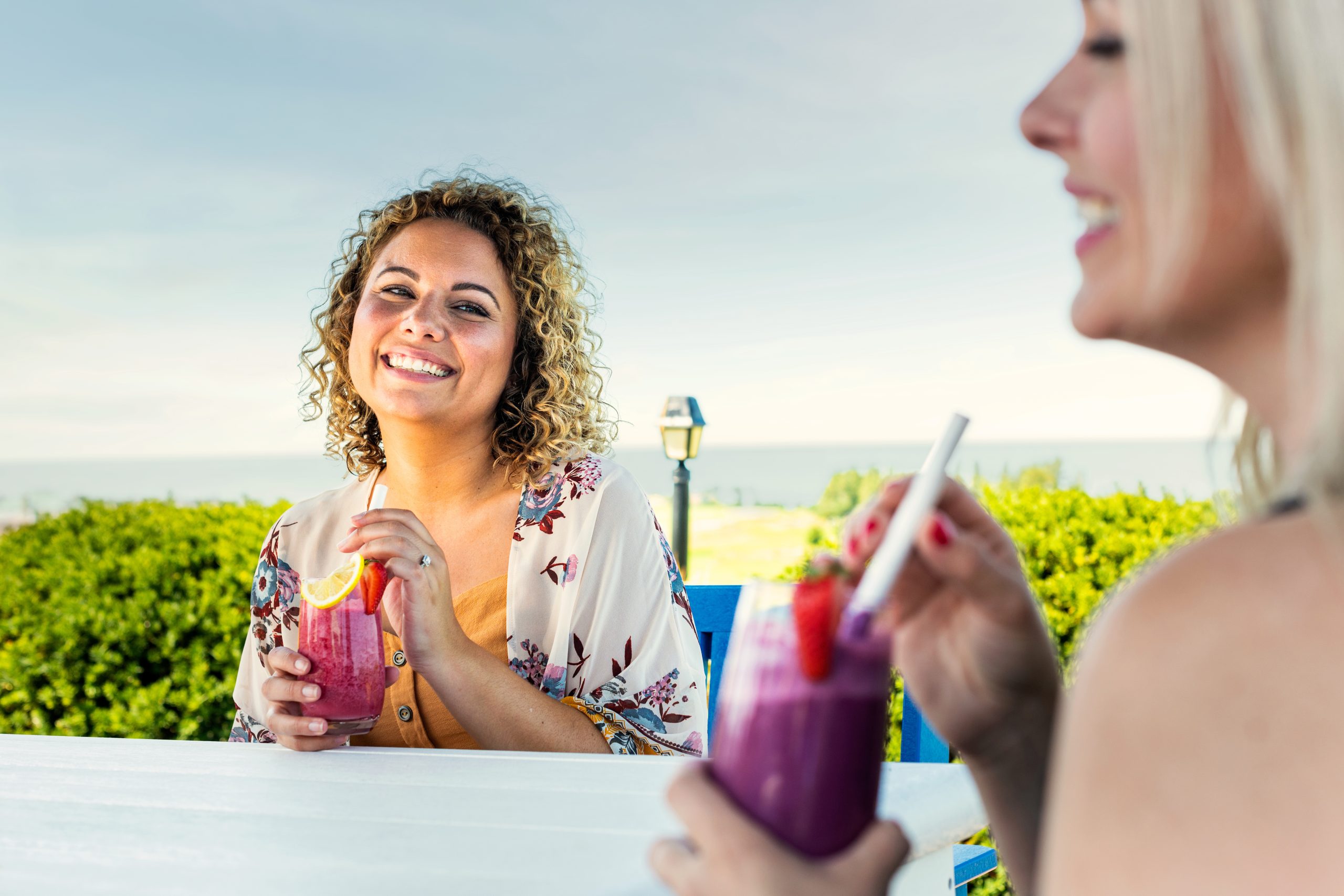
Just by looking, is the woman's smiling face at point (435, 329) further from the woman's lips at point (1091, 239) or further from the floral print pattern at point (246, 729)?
the woman's lips at point (1091, 239)

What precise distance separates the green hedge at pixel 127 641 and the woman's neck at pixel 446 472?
2253 millimetres

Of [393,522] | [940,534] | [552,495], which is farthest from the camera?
[552,495]

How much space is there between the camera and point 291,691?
6.03ft

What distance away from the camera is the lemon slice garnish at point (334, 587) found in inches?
73.5

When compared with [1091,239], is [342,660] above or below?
below

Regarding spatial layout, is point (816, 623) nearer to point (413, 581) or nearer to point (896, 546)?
point (896, 546)

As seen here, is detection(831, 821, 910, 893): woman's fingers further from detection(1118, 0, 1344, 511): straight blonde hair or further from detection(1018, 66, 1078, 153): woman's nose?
detection(1018, 66, 1078, 153): woman's nose

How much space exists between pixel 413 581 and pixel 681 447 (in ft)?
17.7

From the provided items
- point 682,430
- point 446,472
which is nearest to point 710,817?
point 446,472

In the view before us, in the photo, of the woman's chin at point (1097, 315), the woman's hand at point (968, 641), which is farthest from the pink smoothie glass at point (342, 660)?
the woman's chin at point (1097, 315)

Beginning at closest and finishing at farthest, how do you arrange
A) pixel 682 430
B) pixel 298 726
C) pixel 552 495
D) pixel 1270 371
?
pixel 1270 371
pixel 298 726
pixel 552 495
pixel 682 430

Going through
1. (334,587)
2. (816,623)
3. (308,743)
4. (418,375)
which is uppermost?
(418,375)

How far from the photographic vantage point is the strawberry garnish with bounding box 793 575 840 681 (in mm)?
763

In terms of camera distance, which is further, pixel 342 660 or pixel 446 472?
pixel 446 472
